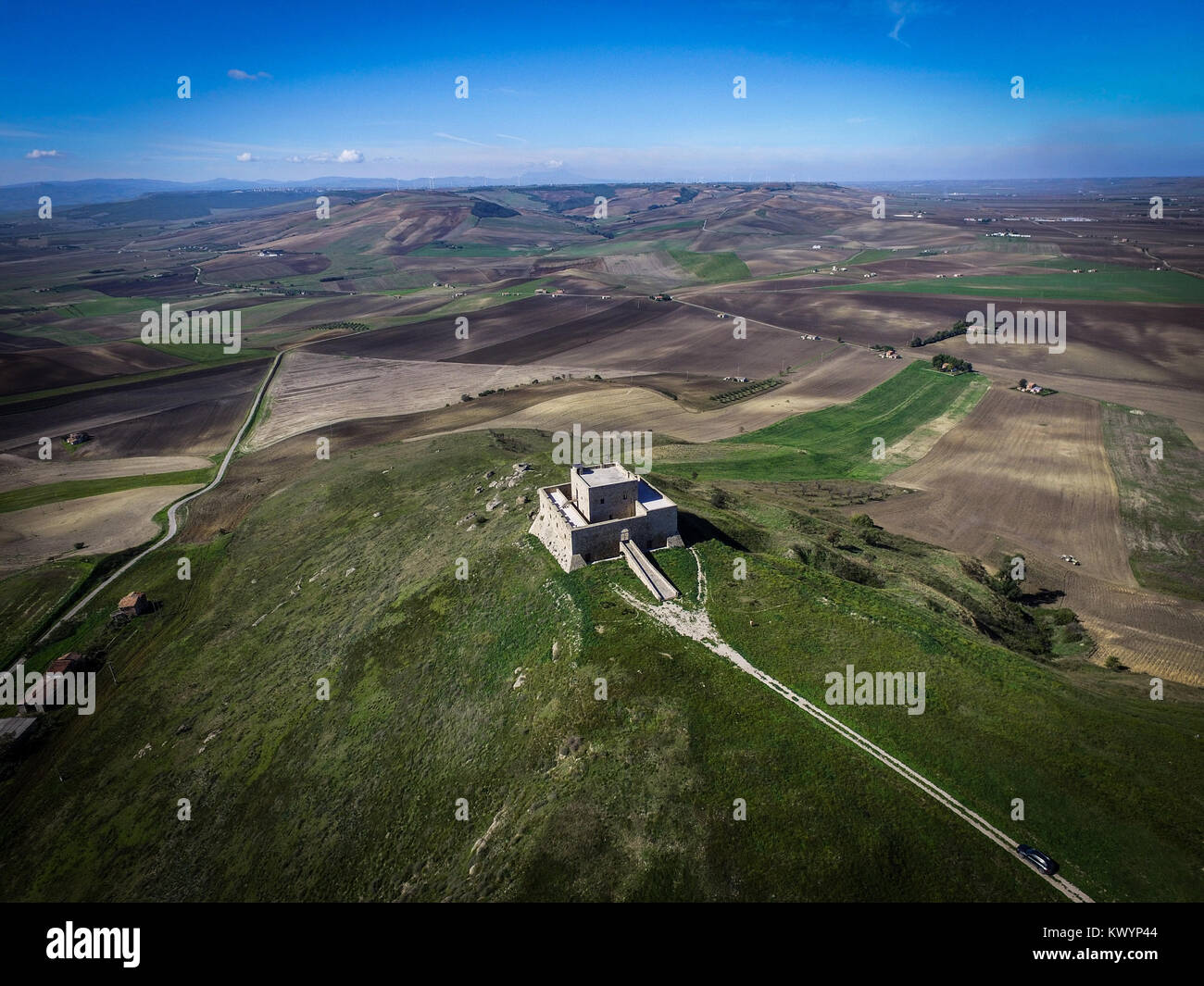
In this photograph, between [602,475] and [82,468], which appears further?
[82,468]

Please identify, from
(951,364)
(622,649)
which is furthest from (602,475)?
(951,364)

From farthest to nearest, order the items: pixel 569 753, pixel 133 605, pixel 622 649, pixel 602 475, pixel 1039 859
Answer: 1. pixel 133 605
2. pixel 602 475
3. pixel 622 649
4. pixel 569 753
5. pixel 1039 859

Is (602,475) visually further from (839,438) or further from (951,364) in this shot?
(951,364)

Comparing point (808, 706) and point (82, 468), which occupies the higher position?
point (82, 468)

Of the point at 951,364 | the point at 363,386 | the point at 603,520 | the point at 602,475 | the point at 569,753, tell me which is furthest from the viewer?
the point at 363,386

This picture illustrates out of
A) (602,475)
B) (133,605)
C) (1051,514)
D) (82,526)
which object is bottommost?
(133,605)
